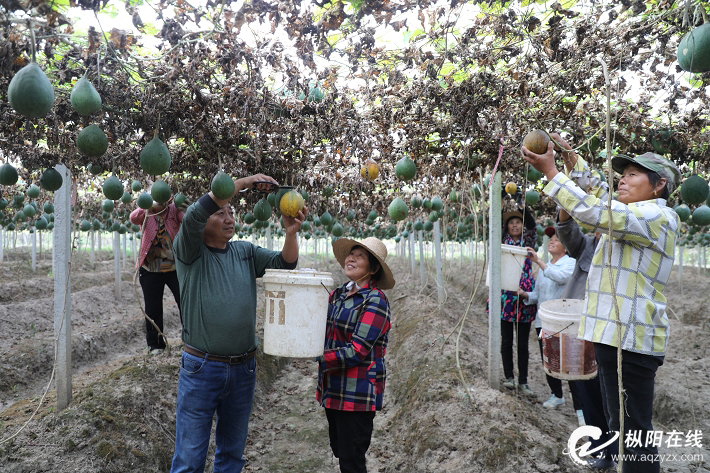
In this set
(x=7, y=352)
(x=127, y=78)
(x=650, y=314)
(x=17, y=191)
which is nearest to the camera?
(x=650, y=314)

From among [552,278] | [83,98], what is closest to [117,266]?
[83,98]

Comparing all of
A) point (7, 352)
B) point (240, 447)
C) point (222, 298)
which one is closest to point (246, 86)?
point (222, 298)

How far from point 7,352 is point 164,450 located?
4.94 metres

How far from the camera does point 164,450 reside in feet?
12.5

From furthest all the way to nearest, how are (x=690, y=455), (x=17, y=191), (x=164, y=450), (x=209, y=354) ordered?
(x=17, y=191), (x=690, y=455), (x=164, y=450), (x=209, y=354)

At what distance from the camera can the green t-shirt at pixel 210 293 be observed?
8.34ft

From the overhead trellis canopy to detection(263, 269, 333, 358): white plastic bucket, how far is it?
131 cm

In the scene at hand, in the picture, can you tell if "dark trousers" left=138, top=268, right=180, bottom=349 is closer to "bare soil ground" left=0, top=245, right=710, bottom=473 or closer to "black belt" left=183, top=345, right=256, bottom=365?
"bare soil ground" left=0, top=245, right=710, bottom=473

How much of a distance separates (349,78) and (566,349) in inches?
107

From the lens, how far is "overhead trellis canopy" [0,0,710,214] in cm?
267

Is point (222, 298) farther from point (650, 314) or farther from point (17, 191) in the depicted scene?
point (17, 191)

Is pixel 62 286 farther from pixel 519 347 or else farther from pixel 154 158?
pixel 519 347

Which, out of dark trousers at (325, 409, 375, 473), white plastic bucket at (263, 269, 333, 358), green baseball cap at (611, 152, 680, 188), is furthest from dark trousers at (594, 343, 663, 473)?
white plastic bucket at (263, 269, 333, 358)

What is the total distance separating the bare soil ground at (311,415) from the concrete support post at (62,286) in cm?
18
